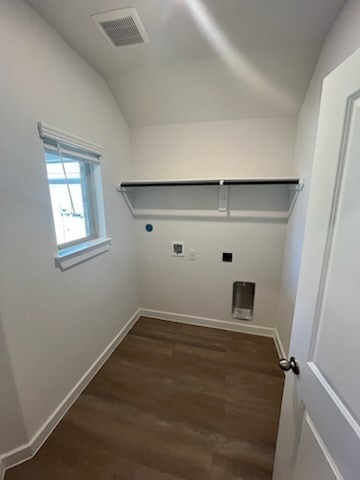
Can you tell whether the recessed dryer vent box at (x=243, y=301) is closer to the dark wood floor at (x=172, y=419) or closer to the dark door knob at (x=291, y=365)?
the dark wood floor at (x=172, y=419)

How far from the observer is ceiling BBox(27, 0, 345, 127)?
3.85ft

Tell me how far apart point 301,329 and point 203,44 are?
180cm

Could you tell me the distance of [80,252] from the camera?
1.55m

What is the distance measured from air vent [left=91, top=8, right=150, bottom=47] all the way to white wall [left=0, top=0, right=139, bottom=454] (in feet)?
0.94

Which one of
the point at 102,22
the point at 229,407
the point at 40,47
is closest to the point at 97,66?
the point at 102,22

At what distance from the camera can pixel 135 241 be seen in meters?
2.44

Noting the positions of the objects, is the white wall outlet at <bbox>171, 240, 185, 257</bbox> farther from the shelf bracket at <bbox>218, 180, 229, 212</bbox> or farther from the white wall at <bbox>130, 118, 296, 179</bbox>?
the white wall at <bbox>130, 118, 296, 179</bbox>

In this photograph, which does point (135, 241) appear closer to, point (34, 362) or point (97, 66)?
point (34, 362)

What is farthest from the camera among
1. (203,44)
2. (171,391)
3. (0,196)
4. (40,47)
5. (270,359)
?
(270,359)

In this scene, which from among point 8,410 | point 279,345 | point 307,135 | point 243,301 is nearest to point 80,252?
point 8,410

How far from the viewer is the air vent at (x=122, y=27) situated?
120 centimetres

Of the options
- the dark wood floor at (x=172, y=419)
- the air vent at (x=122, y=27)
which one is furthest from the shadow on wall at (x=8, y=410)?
the air vent at (x=122, y=27)

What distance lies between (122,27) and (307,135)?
146 cm

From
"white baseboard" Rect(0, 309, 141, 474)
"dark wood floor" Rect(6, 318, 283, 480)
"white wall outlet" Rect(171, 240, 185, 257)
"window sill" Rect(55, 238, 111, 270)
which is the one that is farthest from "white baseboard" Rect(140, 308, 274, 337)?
"window sill" Rect(55, 238, 111, 270)
